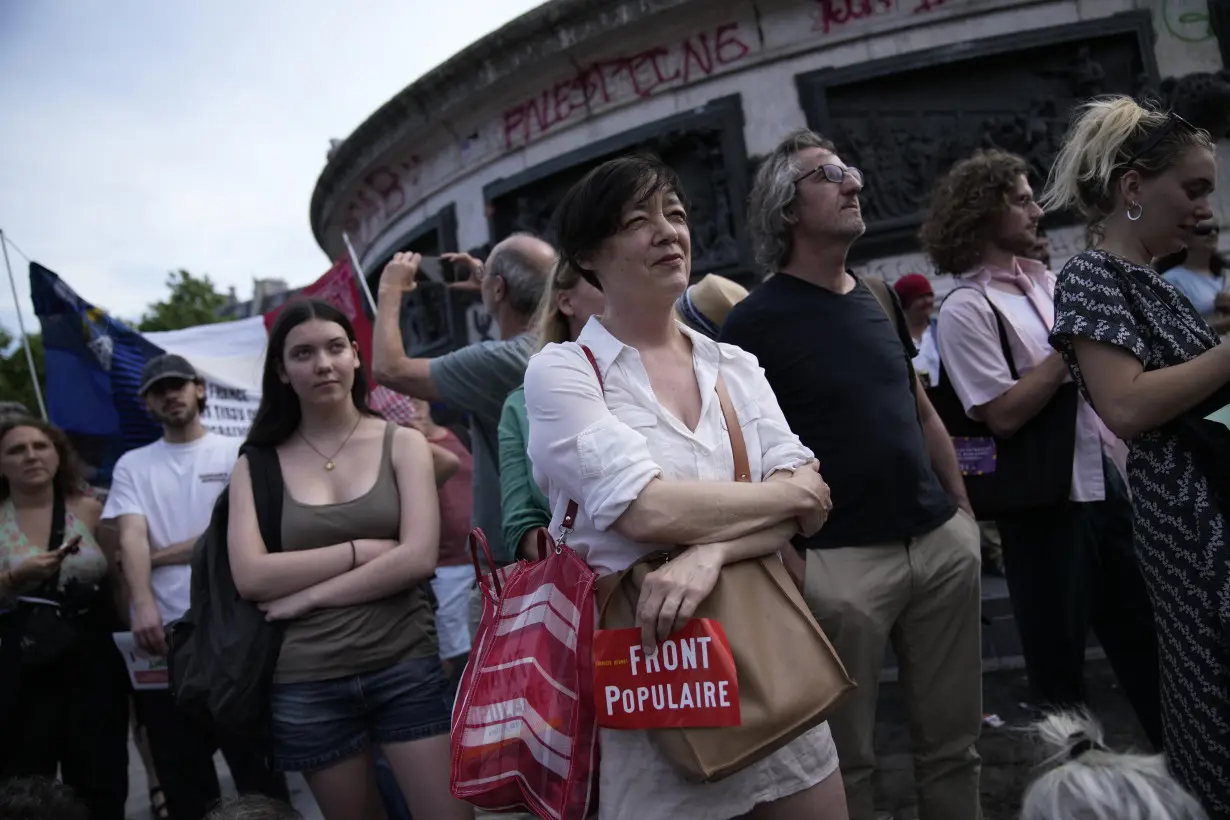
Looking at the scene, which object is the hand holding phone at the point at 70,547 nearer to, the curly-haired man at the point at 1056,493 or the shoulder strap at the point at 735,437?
the shoulder strap at the point at 735,437

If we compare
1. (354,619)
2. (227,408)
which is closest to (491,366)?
(354,619)

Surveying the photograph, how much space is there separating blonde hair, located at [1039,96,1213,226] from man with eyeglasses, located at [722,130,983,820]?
0.55m

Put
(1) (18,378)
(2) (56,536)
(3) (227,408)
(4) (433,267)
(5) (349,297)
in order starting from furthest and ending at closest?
(1) (18,378) → (5) (349,297) → (3) (227,408) → (4) (433,267) → (2) (56,536)

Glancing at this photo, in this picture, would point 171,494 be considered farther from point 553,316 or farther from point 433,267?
point 553,316

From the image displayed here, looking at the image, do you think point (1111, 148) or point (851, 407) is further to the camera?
point (851, 407)

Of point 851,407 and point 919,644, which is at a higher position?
point 851,407

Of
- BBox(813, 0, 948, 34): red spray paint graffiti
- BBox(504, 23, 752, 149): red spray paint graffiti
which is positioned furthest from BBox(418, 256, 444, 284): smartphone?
BBox(813, 0, 948, 34): red spray paint graffiti

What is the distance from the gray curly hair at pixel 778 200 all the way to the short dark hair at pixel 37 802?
2387 mm

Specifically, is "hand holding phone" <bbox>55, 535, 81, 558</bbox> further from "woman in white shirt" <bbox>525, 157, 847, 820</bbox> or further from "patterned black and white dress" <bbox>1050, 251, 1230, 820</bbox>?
"patterned black and white dress" <bbox>1050, 251, 1230, 820</bbox>

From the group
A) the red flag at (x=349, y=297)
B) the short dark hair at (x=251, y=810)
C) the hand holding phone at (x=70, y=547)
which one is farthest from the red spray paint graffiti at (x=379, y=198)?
the short dark hair at (x=251, y=810)

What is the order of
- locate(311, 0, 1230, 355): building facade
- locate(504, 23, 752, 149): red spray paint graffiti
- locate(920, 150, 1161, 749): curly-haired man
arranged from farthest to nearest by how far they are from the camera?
1. locate(504, 23, 752, 149): red spray paint graffiti
2. locate(311, 0, 1230, 355): building facade
3. locate(920, 150, 1161, 749): curly-haired man

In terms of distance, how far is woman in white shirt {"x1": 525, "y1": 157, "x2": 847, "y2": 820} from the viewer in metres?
1.55

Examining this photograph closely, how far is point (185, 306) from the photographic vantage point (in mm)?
29266

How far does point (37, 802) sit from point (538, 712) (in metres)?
1.49
